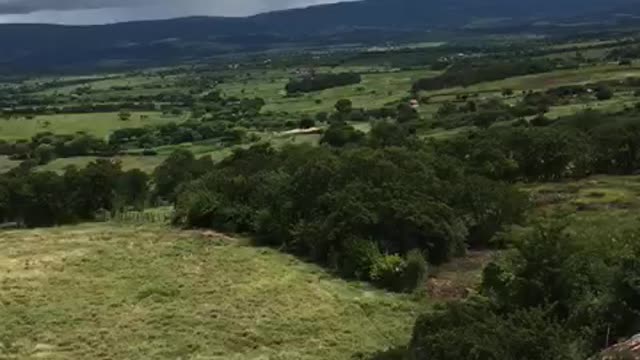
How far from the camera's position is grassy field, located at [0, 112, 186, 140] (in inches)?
6973

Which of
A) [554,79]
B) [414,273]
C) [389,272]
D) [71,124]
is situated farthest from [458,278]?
[71,124]

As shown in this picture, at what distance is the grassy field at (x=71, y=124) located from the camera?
177125 millimetres

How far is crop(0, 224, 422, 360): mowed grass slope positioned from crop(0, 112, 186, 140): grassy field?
4975 inches

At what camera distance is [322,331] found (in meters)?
37.8

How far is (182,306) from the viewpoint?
40.9 m

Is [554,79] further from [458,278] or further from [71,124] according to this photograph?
[458,278]

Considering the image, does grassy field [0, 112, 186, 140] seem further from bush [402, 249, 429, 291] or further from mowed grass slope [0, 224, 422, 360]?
bush [402, 249, 429, 291]

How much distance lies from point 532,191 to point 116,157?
249 feet

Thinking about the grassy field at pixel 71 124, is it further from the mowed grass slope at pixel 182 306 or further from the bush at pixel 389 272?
the bush at pixel 389 272

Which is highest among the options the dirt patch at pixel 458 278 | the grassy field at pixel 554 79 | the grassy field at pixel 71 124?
the dirt patch at pixel 458 278

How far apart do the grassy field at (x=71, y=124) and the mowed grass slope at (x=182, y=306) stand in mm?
126362

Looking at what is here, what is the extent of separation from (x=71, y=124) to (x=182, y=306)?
154 meters

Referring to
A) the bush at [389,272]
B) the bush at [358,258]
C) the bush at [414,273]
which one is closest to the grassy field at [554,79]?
the bush at [358,258]

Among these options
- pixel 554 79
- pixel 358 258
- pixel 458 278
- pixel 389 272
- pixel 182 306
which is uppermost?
pixel 182 306
